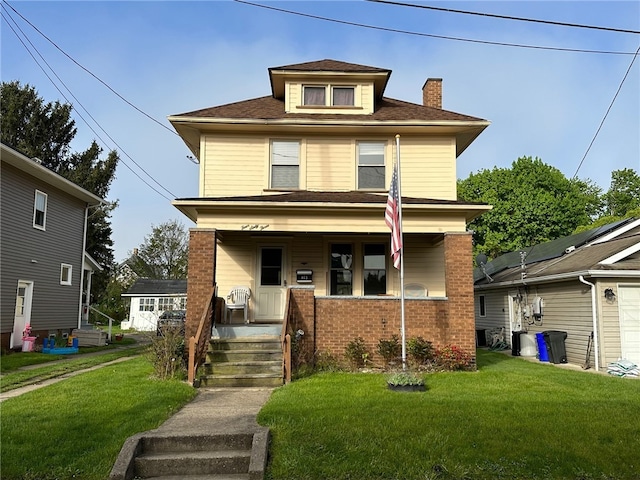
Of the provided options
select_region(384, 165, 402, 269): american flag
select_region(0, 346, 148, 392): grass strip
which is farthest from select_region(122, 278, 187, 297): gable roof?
select_region(384, 165, 402, 269): american flag

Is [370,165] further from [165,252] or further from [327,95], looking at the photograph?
[165,252]

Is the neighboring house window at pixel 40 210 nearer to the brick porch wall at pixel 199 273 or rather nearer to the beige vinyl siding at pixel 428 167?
the brick porch wall at pixel 199 273

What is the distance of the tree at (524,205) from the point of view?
37.7 meters

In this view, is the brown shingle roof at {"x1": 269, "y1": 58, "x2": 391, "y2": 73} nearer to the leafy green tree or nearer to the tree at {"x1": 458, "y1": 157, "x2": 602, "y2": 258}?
the tree at {"x1": 458, "y1": 157, "x2": 602, "y2": 258}

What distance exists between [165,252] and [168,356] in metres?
42.6

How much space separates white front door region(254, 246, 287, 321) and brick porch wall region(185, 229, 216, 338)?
2.46 metres

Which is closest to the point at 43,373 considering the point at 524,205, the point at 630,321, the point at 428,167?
the point at 428,167

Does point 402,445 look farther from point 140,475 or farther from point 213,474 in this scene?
point 140,475

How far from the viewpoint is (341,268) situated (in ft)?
43.5

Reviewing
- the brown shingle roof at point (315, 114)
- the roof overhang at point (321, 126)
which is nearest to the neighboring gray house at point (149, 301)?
the brown shingle roof at point (315, 114)

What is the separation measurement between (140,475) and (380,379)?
5.00 m

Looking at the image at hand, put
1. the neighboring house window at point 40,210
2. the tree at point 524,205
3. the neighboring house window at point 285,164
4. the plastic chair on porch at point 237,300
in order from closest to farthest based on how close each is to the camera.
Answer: the plastic chair on porch at point 237,300, the neighboring house window at point 285,164, the neighboring house window at point 40,210, the tree at point 524,205

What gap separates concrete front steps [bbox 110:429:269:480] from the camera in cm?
513

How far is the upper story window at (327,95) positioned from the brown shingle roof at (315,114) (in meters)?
0.52
